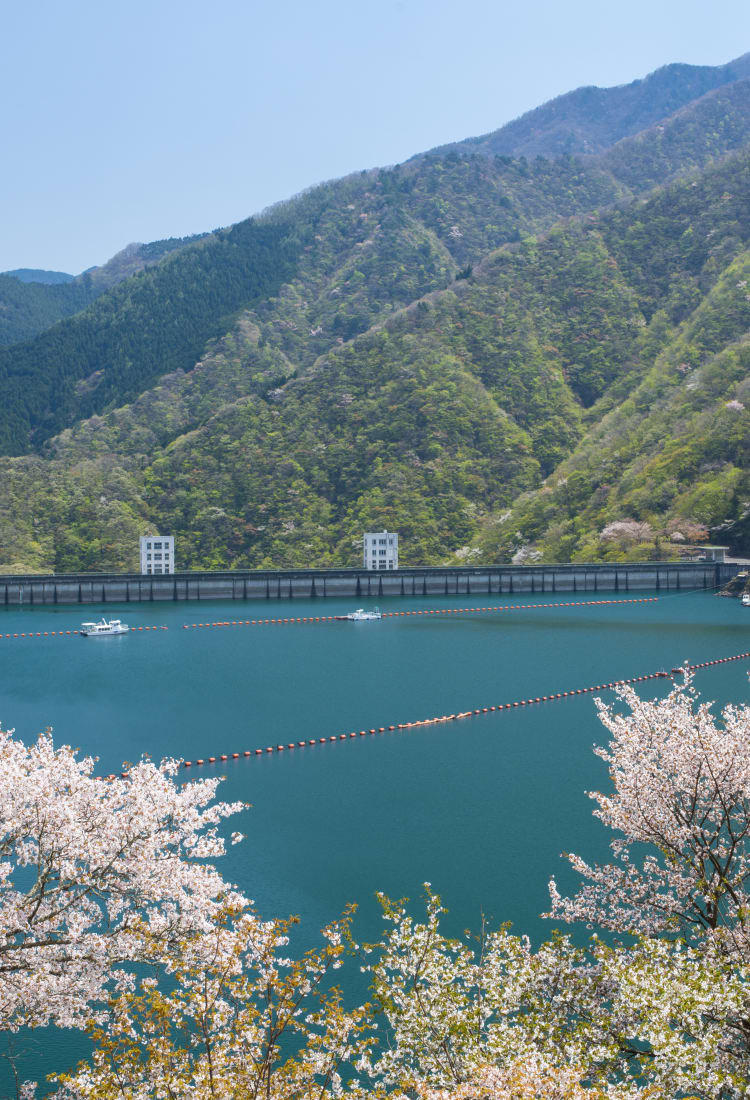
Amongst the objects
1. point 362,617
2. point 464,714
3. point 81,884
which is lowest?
point 362,617

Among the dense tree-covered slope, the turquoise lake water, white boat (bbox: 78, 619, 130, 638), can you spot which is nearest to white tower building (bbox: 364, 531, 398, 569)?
the dense tree-covered slope

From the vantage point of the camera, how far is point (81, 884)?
1694 cm

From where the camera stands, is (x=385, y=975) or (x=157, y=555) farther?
(x=157, y=555)

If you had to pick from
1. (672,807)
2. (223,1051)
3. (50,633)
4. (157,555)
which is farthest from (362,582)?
(223,1051)

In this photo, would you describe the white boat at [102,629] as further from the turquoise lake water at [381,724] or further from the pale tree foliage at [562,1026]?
the pale tree foliage at [562,1026]

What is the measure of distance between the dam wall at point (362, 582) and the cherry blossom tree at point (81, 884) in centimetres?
11742

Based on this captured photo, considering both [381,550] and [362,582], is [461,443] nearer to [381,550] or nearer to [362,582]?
[381,550]

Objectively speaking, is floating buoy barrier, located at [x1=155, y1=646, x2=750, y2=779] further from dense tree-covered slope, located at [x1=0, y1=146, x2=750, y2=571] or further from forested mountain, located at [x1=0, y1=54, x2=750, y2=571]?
dense tree-covered slope, located at [x1=0, y1=146, x2=750, y2=571]

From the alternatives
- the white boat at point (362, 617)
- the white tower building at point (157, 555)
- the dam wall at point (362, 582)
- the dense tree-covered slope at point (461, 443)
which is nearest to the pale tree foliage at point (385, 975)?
the white boat at point (362, 617)

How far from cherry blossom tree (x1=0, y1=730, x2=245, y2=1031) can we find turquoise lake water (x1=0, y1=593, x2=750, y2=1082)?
6898 mm

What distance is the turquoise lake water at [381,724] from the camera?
31922 mm

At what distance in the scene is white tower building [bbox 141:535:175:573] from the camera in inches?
5556

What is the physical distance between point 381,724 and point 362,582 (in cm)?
8333

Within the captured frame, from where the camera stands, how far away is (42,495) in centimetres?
16462
